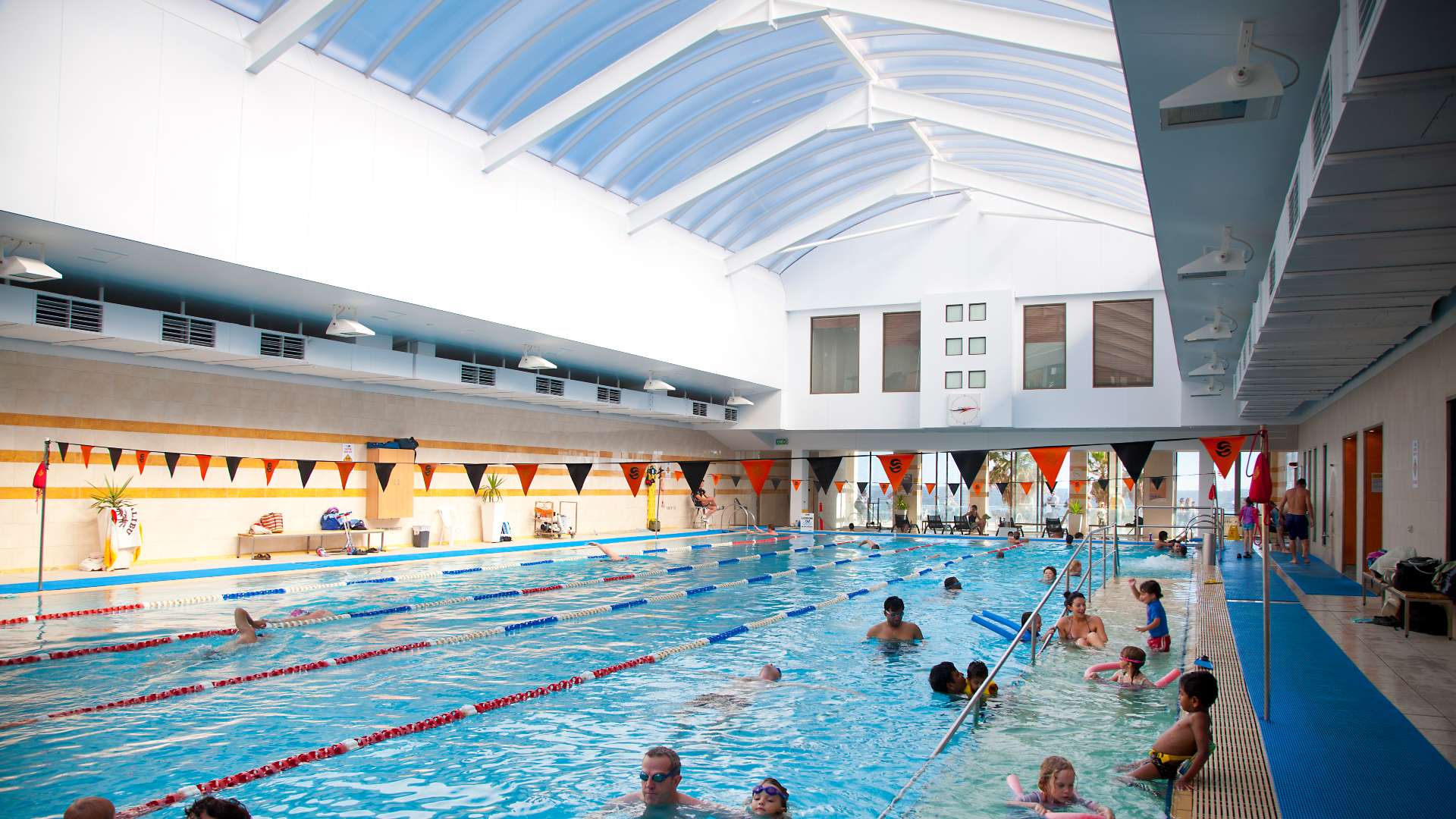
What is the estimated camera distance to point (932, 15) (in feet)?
35.8

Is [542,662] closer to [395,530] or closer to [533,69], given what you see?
[533,69]

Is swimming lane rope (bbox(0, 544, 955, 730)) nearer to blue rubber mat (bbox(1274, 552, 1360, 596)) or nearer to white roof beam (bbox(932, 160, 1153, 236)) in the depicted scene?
blue rubber mat (bbox(1274, 552, 1360, 596))

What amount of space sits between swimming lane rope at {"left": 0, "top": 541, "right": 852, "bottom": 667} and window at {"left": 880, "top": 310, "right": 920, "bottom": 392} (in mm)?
10456

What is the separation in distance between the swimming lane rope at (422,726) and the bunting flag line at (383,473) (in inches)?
306

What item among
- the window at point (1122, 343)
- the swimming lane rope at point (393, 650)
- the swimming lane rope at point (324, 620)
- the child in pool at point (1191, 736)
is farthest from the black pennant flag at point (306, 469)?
the window at point (1122, 343)

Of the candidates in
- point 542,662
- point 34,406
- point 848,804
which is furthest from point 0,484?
point 848,804

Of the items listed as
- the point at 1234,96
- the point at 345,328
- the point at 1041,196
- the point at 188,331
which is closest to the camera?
the point at 1234,96

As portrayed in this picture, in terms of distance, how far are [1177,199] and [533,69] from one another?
360 inches

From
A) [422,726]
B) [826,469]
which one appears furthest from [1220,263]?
[826,469]

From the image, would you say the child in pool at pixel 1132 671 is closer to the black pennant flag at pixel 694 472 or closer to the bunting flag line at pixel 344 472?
the black pennant flag at pixel 694 472

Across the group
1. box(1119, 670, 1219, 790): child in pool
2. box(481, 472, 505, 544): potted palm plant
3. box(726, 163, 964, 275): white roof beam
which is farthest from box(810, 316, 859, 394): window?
box(1119, 670, 1219, 790): child in pool

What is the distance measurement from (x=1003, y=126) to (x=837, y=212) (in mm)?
6079

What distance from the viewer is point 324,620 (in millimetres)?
10195

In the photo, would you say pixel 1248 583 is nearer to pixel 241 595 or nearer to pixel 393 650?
pixel 393 650
